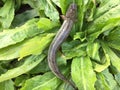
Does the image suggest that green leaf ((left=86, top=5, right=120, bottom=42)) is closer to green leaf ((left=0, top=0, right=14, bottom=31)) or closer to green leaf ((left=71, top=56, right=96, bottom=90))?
green leaf ((left=71, top=56, right=96, bottom=90))

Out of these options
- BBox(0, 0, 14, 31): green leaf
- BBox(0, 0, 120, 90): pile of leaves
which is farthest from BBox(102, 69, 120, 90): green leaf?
BBox(0, 0, 14, 31): green leaf

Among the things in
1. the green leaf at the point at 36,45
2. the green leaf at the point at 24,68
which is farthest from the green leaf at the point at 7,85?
the green leaf at the point at 36,45

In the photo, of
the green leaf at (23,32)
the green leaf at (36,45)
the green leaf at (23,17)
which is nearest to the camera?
the green leaf at (36,45)

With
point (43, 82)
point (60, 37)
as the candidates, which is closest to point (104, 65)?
point (60, 37)

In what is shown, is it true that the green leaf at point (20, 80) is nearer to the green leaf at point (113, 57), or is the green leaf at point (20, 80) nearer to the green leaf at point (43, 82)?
the green leaf at point (43, 82)

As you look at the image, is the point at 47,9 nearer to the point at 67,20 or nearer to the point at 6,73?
the point at 67,20

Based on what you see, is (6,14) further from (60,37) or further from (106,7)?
(106,7)
